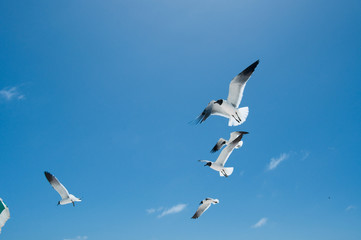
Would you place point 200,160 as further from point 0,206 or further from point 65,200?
point 0,206

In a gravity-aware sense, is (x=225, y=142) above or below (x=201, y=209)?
above

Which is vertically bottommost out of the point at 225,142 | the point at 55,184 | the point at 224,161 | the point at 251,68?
the point at 224,161

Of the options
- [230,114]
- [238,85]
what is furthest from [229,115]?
[238,85]

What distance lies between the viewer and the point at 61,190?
18.7 metres

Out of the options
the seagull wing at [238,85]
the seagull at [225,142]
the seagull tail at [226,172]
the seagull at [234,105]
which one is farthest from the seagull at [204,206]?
the seagull wing at [238,85]

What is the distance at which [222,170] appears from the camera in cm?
1630

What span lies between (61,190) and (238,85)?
12660 millimetres

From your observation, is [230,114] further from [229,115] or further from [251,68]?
[251,68]

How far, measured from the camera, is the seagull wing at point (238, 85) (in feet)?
42.5

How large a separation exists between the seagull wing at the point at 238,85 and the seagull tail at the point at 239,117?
1.38 feet

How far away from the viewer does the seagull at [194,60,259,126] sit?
1317 cm

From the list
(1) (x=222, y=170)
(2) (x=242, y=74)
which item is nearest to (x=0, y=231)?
(2) (x=242, y=74)

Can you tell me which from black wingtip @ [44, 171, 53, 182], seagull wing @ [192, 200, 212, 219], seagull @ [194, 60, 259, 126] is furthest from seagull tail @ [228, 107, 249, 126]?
black wingtip @ [44, 171, 53, 182]

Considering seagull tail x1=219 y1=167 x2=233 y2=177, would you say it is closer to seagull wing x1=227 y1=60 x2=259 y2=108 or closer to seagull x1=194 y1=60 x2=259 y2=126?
seagull x1=194 y1=60 x2=259 y2=126
